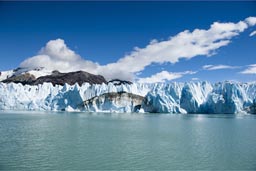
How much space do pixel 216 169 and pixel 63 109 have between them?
240ft

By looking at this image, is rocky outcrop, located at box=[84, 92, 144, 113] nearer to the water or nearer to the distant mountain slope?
the water

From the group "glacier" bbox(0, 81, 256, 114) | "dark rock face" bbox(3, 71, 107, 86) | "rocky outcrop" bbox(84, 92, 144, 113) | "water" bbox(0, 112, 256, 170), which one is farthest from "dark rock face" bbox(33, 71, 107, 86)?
"water" bbox(0, 112, 256, 170)

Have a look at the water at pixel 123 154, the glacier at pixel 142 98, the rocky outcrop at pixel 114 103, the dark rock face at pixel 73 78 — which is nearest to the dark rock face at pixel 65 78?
the dark rock face at pixel 73 78

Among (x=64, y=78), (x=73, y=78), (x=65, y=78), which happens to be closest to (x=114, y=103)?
(x=64, y=78)

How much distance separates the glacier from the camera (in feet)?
211

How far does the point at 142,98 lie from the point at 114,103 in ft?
30.2

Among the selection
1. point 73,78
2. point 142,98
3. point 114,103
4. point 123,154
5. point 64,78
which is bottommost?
point 123,154

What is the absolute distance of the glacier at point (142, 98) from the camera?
64.2 meters

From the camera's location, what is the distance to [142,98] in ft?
260

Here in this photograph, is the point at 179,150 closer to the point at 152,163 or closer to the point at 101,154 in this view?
the point at 152,163

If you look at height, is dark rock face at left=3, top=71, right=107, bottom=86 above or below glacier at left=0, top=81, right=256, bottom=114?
above

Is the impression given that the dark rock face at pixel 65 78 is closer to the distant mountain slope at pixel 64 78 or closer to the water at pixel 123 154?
the distant mountain slope at pixel 64 78

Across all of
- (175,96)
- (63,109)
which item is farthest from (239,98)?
(63,109)

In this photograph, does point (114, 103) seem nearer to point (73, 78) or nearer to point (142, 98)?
point (142, 98)
